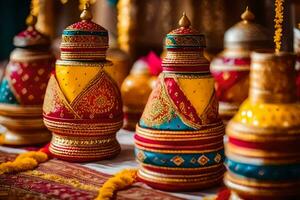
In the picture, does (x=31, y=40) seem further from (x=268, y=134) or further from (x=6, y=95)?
(x=268, y=134)

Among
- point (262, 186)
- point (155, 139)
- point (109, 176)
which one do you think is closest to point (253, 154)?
point (262, 186)

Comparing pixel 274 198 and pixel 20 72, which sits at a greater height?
pixel 20 72

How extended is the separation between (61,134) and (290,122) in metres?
0.70

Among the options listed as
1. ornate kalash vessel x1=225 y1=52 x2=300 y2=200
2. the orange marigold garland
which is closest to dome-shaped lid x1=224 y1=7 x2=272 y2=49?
the orange marigold garland

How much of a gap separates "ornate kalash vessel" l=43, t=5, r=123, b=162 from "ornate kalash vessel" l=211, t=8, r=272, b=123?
518mm

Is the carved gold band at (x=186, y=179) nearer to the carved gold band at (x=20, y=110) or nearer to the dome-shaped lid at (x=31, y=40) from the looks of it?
the carved gold band at (x=20, y=110)

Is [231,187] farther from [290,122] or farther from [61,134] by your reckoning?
[61,134]

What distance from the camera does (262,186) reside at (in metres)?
0.94

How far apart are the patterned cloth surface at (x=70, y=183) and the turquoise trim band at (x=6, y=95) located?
0.18 m

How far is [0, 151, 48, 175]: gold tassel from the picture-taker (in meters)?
1.32

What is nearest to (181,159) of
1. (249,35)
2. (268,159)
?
(268,159)

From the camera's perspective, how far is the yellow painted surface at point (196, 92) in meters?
1.17

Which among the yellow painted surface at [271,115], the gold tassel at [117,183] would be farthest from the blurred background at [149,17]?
the yellow painted surface at [271,115]

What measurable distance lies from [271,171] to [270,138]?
0.06 m
